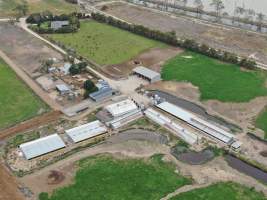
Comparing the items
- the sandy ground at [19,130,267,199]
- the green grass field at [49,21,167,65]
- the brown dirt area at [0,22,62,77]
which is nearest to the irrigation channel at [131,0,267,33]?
the green grass field at [49,21,167,65]

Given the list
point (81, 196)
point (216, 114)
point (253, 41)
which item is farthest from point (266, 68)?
point (81, 196)

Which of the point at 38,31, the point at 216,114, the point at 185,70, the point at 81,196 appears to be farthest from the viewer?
the point at 38,31

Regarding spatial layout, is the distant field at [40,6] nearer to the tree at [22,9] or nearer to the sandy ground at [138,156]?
the tree at [22,9]

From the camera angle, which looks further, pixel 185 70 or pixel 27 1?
pixel 27 1

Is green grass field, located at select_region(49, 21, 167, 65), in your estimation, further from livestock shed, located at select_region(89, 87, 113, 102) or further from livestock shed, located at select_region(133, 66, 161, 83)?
livestock shed, located at select_region(89, 87, 113, 102)

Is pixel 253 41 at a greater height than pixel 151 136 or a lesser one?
greater

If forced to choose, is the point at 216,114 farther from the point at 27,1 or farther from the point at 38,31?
the point at 27,1

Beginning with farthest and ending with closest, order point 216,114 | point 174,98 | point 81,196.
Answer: point 174,98 → point 216,114 → point 81,196
